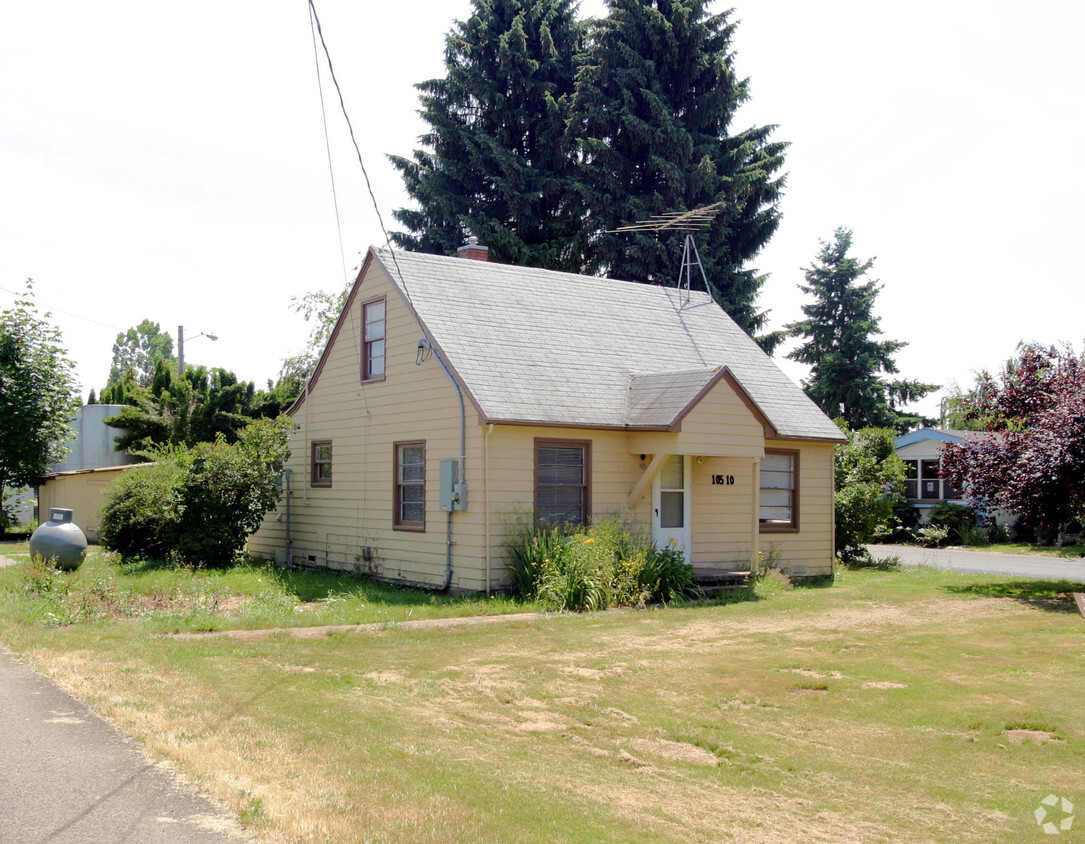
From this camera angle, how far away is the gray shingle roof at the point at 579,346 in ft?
56.4

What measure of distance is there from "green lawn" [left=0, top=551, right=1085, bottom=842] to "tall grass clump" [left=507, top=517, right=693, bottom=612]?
1626 millimetres

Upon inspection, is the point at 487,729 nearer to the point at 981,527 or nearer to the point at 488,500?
the point at 488,500

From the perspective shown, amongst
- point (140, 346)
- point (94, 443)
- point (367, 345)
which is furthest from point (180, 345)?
point (140, 346)

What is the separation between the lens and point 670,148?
36312 millimetres

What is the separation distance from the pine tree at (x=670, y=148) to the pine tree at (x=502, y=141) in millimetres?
1377

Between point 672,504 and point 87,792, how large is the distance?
13.8 m

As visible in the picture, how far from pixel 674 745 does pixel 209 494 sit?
49.1ft

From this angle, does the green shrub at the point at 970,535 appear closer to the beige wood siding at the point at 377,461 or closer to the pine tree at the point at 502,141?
the pine tree at the point at 502,141

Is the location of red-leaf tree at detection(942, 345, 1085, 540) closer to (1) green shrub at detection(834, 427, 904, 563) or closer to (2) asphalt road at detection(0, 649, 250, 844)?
(1) green shrub at detection(834, 427, 904, 563)

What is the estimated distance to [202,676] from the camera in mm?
9305

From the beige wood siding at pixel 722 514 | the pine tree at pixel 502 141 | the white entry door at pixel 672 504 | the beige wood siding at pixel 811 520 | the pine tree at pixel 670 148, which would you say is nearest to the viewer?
the white entry door at pixel 672 504

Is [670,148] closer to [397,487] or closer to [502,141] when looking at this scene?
[502,141]

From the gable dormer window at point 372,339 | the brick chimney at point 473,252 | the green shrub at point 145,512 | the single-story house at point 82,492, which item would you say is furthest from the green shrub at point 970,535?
the single-story house at point 82,492

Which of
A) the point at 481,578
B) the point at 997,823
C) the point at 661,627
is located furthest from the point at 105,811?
the point at 481,578
